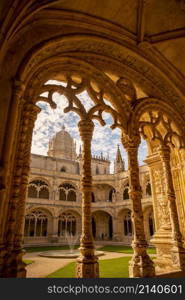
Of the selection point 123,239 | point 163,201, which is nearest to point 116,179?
point 123,239

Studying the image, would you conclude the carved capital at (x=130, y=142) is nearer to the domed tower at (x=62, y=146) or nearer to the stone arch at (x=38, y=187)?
the stone arch at (x=38, y=187)

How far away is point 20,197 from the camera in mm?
2768

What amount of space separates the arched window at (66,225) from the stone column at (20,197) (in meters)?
20.2

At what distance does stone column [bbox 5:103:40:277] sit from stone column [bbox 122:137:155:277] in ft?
5.83

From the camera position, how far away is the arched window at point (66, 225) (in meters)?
22.1

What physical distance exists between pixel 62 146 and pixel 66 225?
16104 mm

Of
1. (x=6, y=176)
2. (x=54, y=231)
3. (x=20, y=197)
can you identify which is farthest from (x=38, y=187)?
(x=6, y=176)

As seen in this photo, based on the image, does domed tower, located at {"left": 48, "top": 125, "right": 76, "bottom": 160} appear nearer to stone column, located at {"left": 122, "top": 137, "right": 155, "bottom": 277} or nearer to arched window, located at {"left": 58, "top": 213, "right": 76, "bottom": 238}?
arched window, located at {"left": 58, "top": 213, "right": 76, "bottom": 238}

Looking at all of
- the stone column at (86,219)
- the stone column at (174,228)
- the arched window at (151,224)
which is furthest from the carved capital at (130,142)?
the arched window at (151,224)

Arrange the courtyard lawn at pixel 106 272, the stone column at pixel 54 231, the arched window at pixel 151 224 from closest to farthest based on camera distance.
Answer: the courtyard lawn at pixel 106 272, the stone column at pixel 54 231, the arched window at pixel 151 224

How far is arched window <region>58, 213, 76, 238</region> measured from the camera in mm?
22084

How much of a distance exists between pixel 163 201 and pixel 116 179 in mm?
19444

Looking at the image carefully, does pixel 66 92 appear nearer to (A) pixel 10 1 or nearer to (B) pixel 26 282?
(A) pixel 10 1

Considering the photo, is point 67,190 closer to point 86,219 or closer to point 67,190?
point 67,190
